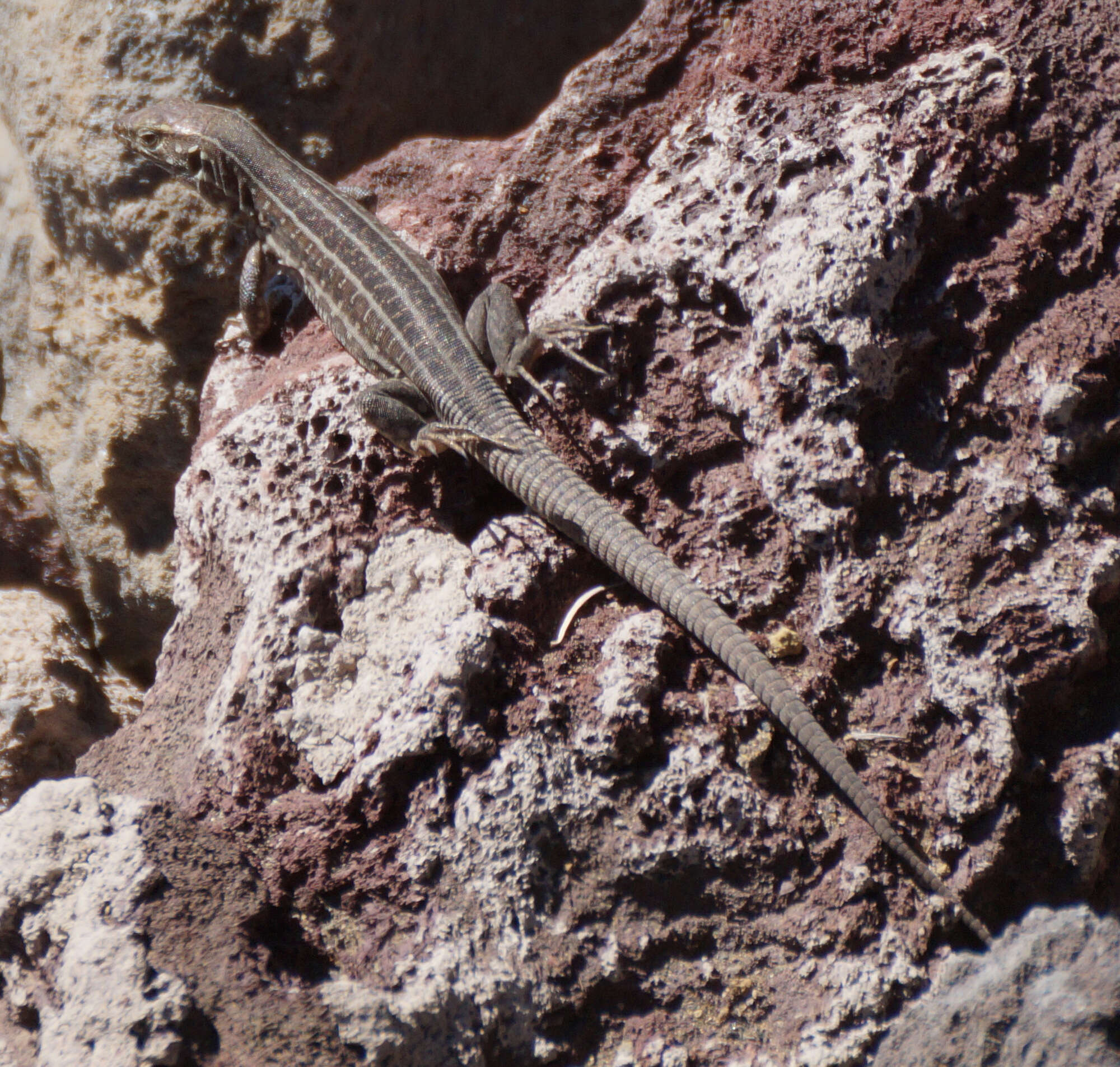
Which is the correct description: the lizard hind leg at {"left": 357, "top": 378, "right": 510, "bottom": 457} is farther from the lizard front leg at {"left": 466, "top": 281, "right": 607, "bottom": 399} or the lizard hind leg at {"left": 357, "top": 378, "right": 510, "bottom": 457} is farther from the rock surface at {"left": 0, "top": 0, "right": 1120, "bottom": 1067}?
the lizard front leg at {"left": 466, "top": 281, "right": 607, "bottom": 399}

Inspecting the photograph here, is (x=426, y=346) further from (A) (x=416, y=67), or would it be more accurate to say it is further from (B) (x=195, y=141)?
(A) (x=416, y=67)

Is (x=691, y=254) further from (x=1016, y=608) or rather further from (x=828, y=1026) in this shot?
(x=828, y=1026)

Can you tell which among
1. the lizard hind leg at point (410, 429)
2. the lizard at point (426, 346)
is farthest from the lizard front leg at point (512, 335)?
the lizard hind leg at point (410, 429)

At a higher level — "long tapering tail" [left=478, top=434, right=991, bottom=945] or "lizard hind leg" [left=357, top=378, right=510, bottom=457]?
"lizard hind leg" [left=357, top=378, right=510, bottom=457]

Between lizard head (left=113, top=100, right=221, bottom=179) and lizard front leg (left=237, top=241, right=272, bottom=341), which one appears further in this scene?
lizard head (left=113, top=100, right=221, bottom=179)

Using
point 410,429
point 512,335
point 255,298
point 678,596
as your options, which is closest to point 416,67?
point 255,298

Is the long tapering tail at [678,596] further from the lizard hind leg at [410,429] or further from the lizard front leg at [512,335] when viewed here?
the lizard front leg at [512,335]

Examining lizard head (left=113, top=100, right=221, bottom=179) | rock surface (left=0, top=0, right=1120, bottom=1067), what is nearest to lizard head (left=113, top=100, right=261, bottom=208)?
lizard head (left=113, top=100, right=221, bottom=179)

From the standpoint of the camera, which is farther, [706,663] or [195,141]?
[195,141]
